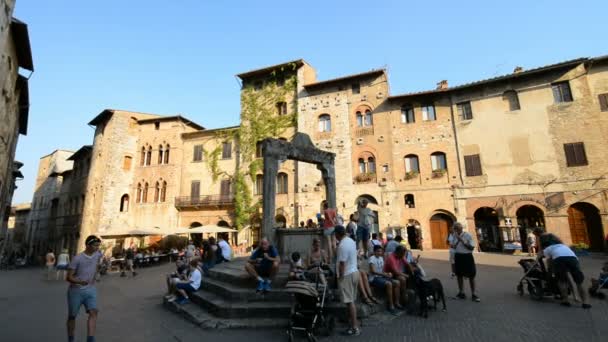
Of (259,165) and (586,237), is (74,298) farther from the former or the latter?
(586,237)

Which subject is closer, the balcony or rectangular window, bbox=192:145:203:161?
the balcony

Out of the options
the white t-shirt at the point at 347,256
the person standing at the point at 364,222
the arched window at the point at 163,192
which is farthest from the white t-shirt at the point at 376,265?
the arched window at the point at 163,192

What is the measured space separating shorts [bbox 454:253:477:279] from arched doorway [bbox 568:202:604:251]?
54.0ft

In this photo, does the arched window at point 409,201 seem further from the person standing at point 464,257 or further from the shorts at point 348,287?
the shorts at point 348,287

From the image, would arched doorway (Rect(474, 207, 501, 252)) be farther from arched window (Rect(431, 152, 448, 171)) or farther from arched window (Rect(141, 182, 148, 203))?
arched window (Rect(141, 182, 148, 203))

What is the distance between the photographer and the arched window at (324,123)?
25.1 metres

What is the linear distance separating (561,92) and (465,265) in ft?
63.7

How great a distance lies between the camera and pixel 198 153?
94.0 ft

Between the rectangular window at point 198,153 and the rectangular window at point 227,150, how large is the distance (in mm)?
2332

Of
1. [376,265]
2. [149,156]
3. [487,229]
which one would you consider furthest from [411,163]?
[149,156]

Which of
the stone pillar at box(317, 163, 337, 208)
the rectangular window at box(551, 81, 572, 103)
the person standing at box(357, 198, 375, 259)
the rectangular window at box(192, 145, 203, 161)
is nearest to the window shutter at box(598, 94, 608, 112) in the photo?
the rectangular window at box(551, 81, 572, 103)

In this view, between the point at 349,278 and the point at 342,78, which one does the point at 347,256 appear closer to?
the point at 349,278

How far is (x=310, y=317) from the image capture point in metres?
4.95

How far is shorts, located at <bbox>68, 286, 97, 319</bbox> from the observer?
4652mm
